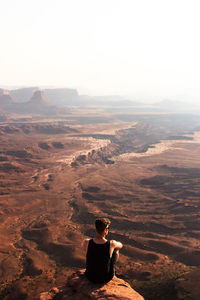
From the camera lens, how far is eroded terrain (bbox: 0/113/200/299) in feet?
120

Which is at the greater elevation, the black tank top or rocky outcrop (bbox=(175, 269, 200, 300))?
the black tank top

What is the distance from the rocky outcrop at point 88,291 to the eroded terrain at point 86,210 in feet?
63.5

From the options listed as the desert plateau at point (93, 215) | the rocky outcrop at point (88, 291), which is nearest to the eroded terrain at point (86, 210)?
the desert plateau at point (93, 215)

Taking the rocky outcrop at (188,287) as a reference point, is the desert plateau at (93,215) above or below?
below

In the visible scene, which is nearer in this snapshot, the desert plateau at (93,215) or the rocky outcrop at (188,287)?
the rocky outcrop at (188,287)

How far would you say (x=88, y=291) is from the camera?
8.29 meters

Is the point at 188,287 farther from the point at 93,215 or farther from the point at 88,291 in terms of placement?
the point at 93,215

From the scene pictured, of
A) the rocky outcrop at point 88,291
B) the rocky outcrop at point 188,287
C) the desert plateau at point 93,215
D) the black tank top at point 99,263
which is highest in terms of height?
the black tank top at point 99,263

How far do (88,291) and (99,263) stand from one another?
Answer: 40.8 inches

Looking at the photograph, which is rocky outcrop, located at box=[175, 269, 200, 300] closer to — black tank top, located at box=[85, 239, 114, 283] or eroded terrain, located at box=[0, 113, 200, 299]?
eroded terrain, located at box=[0, 113, 200, 299]

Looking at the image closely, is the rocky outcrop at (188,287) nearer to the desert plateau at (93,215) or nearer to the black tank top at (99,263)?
the desert plateau at (93,215)

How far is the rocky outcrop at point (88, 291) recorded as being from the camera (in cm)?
819

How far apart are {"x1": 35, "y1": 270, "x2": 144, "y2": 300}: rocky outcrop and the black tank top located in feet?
0.85

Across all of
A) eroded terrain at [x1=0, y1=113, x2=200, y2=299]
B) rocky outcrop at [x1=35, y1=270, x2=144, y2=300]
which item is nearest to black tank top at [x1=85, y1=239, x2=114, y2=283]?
rocky outcrop at [x1=35, y1=270, x2=144, y2=300]
